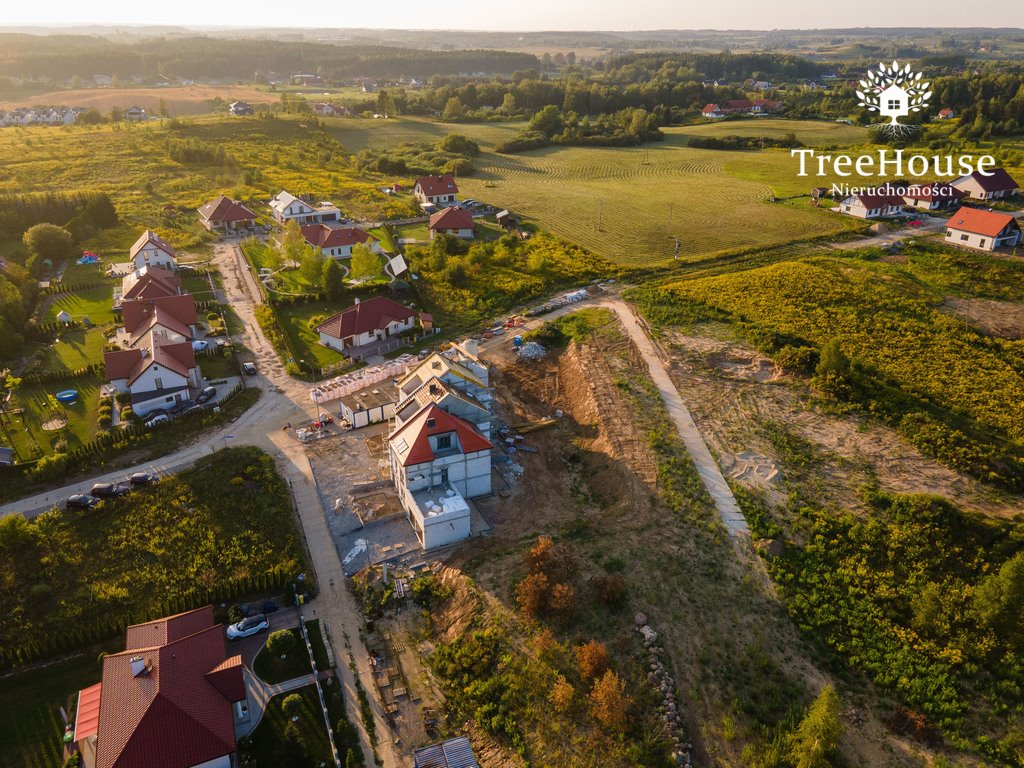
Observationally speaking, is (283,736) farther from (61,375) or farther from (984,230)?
(984,230)

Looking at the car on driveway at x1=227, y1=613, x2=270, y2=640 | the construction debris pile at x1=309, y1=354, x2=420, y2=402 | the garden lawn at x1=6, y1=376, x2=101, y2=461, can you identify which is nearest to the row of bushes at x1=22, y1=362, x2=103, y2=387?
the garden lawn at x1=6, y1=376, x2=101, y2=461

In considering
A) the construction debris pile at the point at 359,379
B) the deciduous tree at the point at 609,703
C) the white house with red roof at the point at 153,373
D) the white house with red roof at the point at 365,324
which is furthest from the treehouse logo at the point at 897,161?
the white house with red roof at the point at 153,373

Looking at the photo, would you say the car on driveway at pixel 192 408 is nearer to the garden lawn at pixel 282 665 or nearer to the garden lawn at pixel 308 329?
the garden lawn at pixel 308 329

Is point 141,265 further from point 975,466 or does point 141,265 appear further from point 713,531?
point 975,466

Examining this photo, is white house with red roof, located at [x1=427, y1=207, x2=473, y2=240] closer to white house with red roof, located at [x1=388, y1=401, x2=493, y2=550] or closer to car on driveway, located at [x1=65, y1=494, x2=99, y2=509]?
white house with red roof, located at [x1=388, y1=401, x2=493, y2=550]

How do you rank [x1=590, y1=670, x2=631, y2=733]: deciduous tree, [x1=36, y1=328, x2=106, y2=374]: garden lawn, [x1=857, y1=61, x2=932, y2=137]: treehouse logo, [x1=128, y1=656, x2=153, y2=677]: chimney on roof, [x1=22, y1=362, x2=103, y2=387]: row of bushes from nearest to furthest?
[x1=590, y1=670, x2=631, y2=733]: deciduous tree
[x1=128, y1=656, x2=153, y2=677]: chimney on roof
[x1=22, y1=362, x2=103, y2=387]: row of bushes
[x1=36, y1=328, x2=106, y2=374]: garden lawn
[x1=857, y1=61, x2=932, y2=137]: treehouse logo

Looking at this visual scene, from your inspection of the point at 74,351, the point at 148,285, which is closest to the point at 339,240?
the point at 148,285
